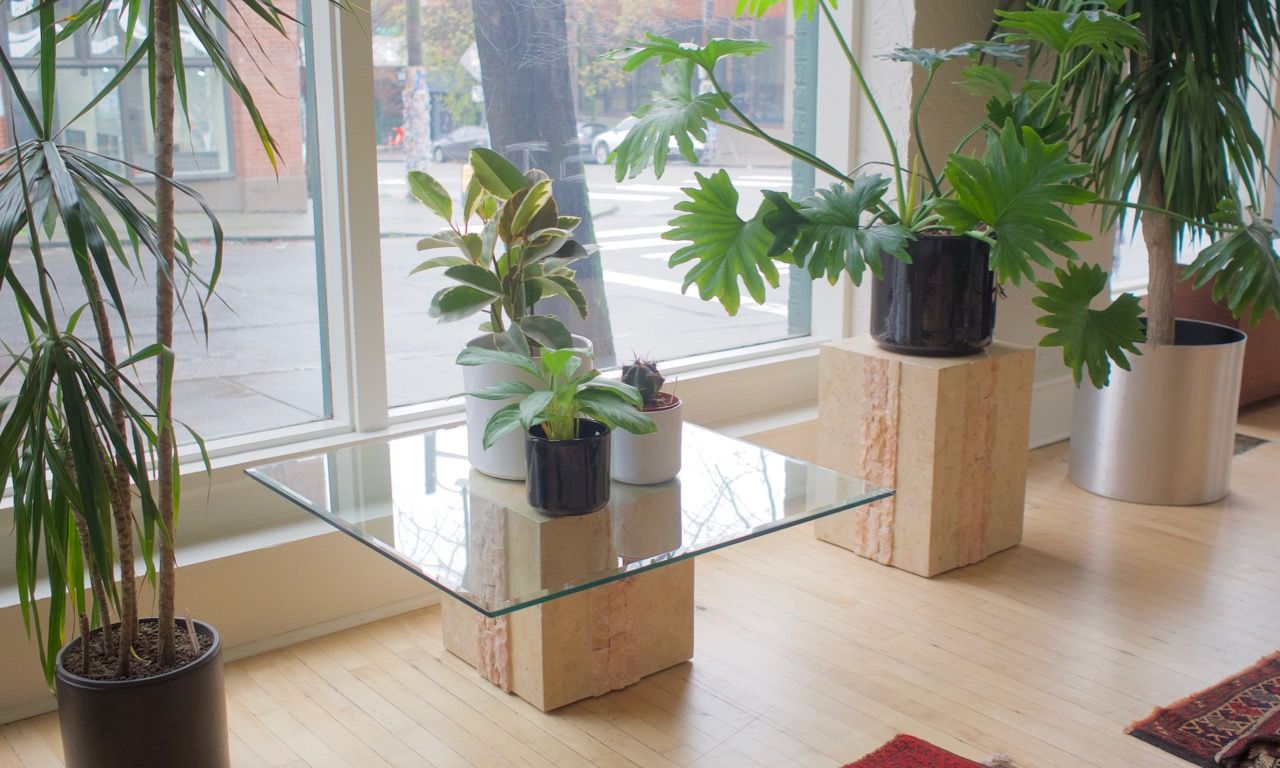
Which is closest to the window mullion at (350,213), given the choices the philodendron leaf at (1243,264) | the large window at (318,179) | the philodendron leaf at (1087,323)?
the large window at (318,179)

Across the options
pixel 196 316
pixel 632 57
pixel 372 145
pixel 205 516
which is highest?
pixel 632 57

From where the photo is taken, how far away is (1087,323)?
281 centimetres

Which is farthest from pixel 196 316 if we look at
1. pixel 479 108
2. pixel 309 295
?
pixel 479 108

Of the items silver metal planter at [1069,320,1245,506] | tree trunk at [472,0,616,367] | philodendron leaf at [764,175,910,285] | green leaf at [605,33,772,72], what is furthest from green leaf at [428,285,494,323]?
silver metal planter at [1069,320,1245,506]

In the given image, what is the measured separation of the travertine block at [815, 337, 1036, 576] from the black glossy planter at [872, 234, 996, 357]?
0.04 meters

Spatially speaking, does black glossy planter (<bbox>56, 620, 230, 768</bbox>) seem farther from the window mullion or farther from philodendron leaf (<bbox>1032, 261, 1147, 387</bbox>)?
philodendron leaf (<bbox>1032, 261, 1147, 387</bbox>)

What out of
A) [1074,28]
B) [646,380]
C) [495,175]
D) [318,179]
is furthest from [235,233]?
[1074,28]

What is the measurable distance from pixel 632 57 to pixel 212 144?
932 millimetres

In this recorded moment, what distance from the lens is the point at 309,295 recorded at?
110 inches

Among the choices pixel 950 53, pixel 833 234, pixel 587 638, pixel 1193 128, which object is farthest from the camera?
pixel 1193 128

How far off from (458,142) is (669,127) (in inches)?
23.5

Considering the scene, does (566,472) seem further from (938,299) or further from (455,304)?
(938,299)

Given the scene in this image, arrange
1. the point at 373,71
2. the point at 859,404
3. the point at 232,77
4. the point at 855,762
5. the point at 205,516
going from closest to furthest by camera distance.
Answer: the point at 232,77, the point at 855,762, the point at 205,516, the point at 373,71, the point at 859,404

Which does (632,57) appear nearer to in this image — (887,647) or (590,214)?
A: (590,214)
